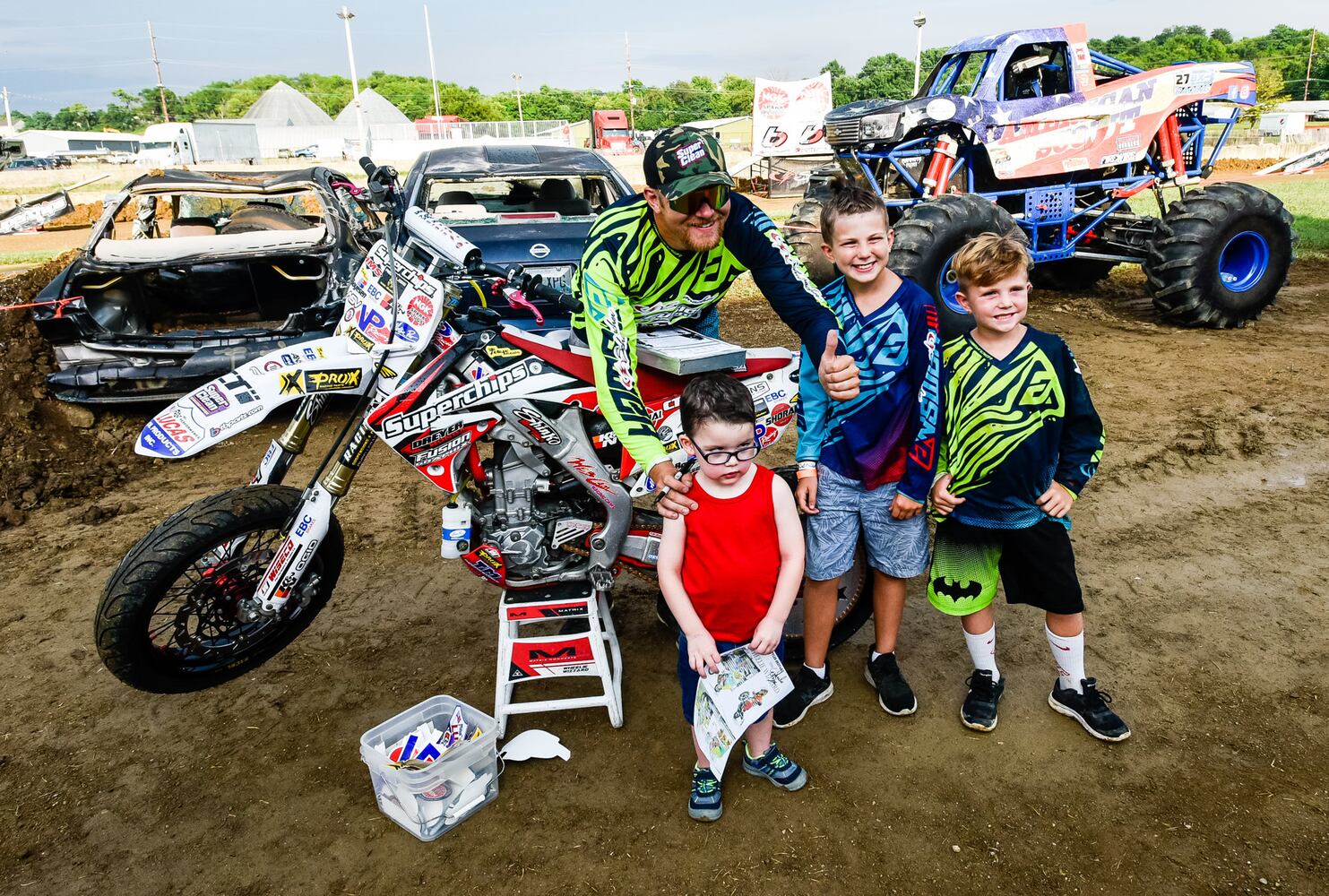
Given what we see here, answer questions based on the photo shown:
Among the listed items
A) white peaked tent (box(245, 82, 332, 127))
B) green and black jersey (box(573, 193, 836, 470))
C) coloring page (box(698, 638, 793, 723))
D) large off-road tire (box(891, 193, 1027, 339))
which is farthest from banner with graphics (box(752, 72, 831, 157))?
white peaked tent (box(245, 82, 332, 127))

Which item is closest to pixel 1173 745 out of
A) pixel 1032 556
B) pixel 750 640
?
pixel 1032 556

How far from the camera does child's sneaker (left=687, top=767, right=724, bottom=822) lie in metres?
2.53

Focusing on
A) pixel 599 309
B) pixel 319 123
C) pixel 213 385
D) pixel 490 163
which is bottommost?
pixel 213 385

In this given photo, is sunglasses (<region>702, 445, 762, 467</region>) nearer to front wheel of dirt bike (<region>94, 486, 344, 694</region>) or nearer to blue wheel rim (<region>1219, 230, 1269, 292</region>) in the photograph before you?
front wheel of dirt bike (<region>94, 486, 344, 694</region>)

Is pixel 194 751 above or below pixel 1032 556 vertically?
below

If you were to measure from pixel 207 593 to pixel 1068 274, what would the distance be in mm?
9332

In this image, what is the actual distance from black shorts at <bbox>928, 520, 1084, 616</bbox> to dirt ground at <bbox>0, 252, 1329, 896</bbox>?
0.46m

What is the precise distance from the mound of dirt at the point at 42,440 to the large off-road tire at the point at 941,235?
558 centimetres

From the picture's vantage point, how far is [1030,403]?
2574 millimetres

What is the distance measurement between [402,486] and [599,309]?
9.67ft

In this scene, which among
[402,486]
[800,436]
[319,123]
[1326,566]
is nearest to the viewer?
[800,436]

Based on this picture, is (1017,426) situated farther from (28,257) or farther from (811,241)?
(28,257)

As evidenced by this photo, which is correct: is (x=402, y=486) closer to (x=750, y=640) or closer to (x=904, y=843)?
(x=750, y=640)

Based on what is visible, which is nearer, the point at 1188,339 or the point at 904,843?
the point at 904,843
